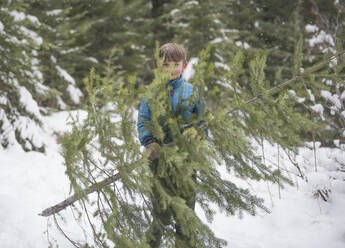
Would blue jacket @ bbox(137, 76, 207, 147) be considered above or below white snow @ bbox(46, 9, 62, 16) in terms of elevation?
below

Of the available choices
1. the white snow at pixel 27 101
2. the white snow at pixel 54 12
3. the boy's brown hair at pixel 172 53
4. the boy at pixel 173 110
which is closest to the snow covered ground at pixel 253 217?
the white snow at pixel 27 101

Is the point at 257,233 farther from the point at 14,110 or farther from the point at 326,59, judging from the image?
the point at 14,110

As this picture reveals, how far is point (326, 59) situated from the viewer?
199 cm

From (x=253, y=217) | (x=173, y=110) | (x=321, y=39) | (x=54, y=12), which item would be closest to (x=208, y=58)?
(x=321, y=39)

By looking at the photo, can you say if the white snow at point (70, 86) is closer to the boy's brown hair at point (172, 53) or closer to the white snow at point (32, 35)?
the white snow at point (32, 35)

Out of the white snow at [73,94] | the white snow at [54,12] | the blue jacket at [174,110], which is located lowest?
the blue jacket at [174,110]

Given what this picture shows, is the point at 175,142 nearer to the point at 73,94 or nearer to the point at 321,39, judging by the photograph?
the point at 321,39

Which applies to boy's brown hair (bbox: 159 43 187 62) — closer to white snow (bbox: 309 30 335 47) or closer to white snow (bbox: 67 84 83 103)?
white snow (bbox: 309 30 335 47)

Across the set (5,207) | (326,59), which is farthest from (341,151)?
(5,207)

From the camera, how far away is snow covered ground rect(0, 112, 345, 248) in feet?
10.3

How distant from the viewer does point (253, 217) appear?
13.9 ft

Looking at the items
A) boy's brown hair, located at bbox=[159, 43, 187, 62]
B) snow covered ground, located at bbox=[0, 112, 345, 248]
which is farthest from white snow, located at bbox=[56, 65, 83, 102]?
boy's brown hair, located at bbox=[159, 43, 187, 62]

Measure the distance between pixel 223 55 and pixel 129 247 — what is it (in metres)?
9.93

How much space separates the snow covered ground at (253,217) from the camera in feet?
10.3
